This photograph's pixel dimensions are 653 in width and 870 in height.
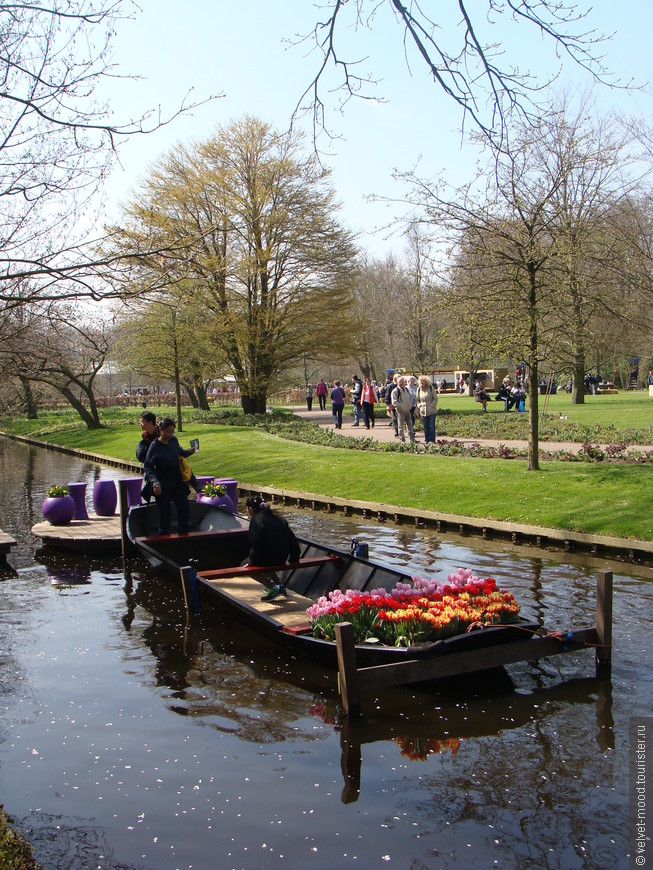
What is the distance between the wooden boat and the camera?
24.8 ft

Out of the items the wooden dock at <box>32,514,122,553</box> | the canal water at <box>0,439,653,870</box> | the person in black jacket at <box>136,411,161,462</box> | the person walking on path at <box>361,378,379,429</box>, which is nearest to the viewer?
the canal water at <box>0,439,653,870</box>

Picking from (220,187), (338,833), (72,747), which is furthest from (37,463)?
(338,833)

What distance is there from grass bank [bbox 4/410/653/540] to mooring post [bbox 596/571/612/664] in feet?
16.7

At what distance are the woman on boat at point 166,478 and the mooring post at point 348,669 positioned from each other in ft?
20.4

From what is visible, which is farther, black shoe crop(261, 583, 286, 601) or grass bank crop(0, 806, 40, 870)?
black shoe crop(261, 583, 286, 601)

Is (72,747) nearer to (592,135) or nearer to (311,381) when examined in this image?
(592,135)

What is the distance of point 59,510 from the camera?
1602cm

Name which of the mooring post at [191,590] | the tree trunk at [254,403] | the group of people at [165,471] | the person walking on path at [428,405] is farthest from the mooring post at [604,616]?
the tree trunk at [254,403]

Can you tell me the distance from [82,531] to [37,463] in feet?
61.2

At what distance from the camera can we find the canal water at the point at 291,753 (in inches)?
217

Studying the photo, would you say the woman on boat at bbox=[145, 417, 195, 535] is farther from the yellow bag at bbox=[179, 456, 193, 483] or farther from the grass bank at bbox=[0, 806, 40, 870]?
the grass bank at bbox=[0, 806, 40, 870]

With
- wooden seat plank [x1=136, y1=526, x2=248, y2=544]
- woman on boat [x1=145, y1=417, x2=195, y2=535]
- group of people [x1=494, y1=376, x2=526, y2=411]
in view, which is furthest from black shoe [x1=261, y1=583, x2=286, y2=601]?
group of people [x1=494, y1=376, x2=526, y2=411]

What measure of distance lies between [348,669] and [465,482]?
10.6m

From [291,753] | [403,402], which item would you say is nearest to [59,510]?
[291,753]
